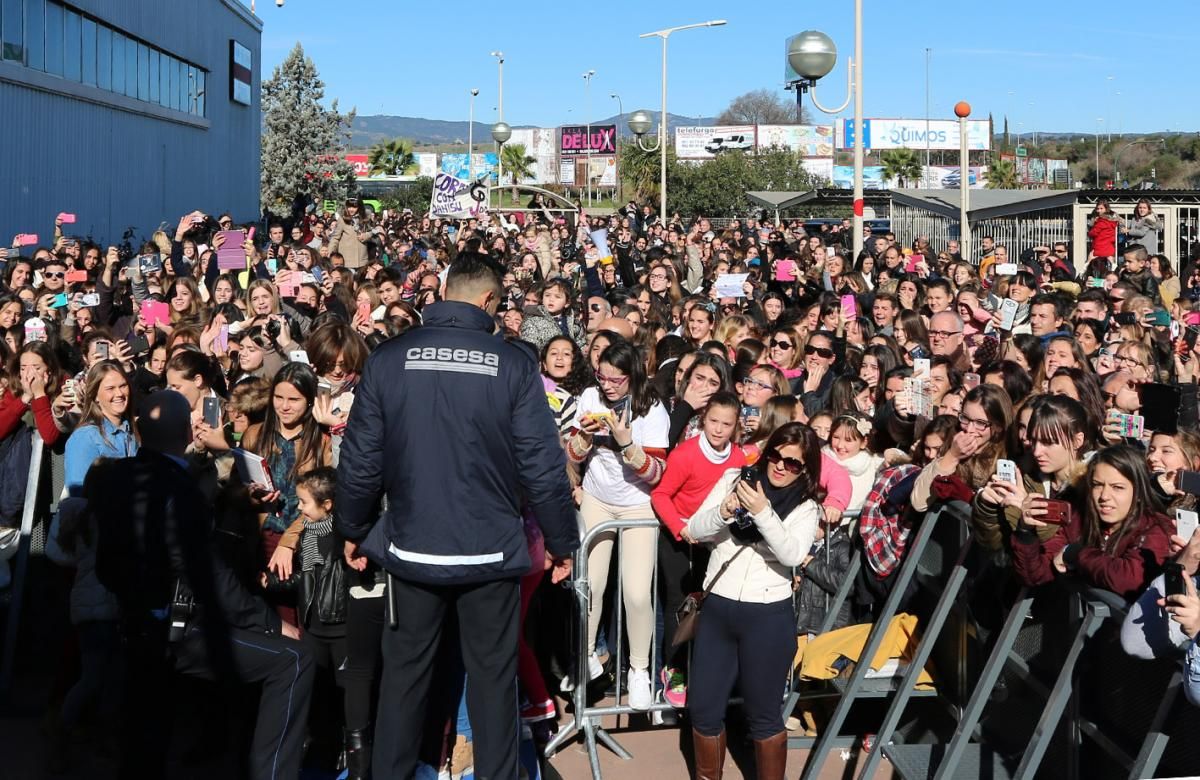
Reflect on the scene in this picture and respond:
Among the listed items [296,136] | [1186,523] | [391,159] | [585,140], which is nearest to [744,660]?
[1186,523]

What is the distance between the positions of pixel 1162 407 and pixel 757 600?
2.00m

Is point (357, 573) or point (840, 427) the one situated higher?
point (840, 427)

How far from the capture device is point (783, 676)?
230 inches

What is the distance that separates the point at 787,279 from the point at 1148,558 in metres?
10.7

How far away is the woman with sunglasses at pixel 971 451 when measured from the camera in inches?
239

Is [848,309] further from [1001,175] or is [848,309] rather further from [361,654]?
[1001,175]

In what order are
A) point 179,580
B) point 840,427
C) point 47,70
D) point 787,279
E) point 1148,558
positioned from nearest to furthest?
1. point 1148,558
2. point 179,580
3. point 840,427
4. point 787,279
5. point 47,70

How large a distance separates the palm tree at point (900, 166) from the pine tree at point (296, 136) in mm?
42164

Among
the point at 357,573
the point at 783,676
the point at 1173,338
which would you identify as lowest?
the point at 783,676

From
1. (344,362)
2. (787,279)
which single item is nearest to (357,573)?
(344,362)

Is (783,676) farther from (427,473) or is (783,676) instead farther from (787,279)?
(787,279)

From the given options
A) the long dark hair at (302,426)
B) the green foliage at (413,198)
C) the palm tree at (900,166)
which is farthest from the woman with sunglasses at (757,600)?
the palm tree at (900,166)

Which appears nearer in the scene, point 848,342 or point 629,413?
point 629,413

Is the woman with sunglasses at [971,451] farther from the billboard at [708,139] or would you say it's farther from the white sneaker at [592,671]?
the billboard at [708,139]
